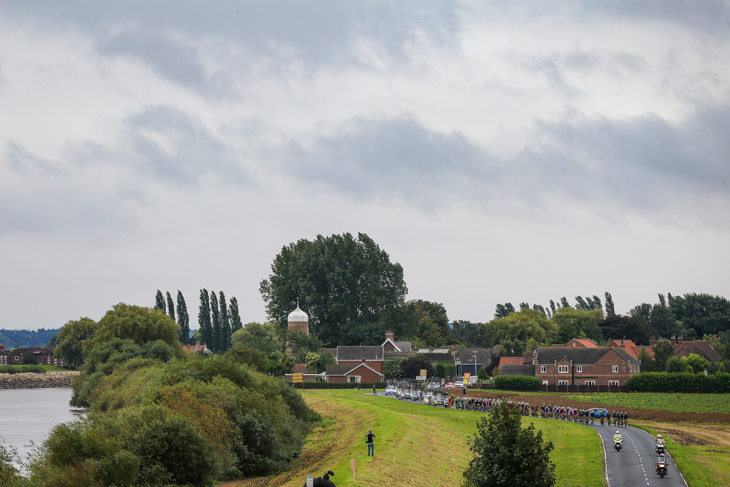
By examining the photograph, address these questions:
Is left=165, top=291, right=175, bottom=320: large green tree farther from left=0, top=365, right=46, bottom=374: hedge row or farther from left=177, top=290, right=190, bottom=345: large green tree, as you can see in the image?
left=0, top=365, right=46, bottom=374: hedge row

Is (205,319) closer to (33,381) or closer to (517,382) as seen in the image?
(33,381)

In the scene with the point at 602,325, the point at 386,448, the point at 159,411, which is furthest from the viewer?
the point at 602,325

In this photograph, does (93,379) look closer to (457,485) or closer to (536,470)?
(457,485)

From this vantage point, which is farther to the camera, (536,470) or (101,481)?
(101,481)

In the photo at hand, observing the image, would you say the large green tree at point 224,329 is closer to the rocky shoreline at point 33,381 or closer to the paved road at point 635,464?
the rocky shoreline at point 33,381

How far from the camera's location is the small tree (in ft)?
93.2

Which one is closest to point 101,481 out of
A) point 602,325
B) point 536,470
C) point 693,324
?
point 536,470

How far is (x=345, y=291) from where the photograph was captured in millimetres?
146250

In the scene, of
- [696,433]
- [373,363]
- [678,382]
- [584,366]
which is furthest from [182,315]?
[696,433]

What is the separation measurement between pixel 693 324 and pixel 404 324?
9002 centimetres

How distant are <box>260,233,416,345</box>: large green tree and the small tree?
4350 inches

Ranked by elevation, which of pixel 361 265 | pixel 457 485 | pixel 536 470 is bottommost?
pixel 457 485

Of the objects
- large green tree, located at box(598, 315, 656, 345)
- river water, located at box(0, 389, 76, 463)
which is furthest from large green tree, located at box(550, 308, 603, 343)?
river water, located at box(0, 389, 76, 463)

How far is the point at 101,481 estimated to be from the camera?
35.9 metres
